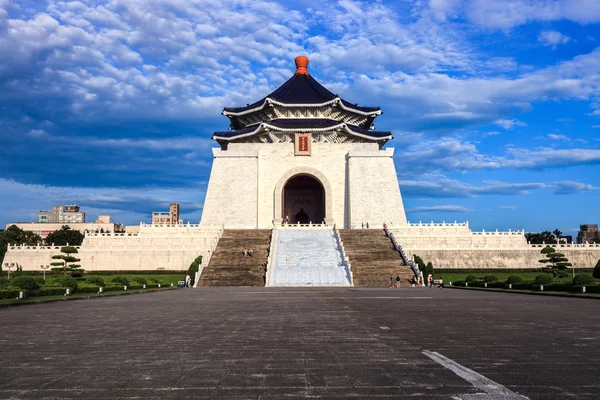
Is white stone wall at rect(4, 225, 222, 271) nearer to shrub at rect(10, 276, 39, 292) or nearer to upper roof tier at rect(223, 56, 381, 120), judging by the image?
upper roof tier at rect(223, 56, 381, 120)

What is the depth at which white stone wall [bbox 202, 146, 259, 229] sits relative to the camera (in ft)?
138

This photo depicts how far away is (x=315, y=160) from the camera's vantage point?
144ft

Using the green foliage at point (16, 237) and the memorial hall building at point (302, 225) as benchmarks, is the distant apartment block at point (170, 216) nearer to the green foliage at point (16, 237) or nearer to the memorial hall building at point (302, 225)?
the green foliage at point (16, 237)

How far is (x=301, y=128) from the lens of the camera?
141 feet

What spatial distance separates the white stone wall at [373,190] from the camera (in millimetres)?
41906

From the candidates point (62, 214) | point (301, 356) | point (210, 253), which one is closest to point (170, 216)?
point (62, 214)

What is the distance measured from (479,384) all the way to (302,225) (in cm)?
3429

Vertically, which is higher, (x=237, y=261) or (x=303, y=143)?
(x=303, y=143)

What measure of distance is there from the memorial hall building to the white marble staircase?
0.07 m

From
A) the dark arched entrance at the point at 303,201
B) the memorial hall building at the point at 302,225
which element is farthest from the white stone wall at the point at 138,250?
the dark arched entrance at the point at 303,201

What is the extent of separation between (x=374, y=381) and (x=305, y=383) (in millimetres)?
587

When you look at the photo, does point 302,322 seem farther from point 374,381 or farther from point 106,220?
point 106,220

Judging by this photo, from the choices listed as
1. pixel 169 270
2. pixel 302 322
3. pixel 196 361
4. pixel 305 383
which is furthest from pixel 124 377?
pixel 169 270

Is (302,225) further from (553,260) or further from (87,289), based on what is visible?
(87,289)
